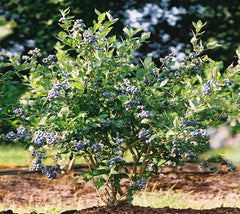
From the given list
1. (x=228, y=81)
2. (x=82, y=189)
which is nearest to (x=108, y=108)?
(x=228, y=81)

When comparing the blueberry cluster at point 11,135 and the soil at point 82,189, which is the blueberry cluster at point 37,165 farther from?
the soil at point 82,189

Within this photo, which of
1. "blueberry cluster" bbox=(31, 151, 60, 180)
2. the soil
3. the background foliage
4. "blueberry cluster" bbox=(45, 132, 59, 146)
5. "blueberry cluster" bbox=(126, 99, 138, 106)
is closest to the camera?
"blueberry cluster" bbox=(45, 132, 59, 146)

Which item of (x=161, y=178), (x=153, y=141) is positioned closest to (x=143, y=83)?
(x=153, y=141)

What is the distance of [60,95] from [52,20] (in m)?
4.70

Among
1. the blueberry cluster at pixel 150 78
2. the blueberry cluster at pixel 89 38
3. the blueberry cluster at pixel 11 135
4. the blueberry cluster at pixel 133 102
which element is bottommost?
the blueberry cluster at pixel 11 135

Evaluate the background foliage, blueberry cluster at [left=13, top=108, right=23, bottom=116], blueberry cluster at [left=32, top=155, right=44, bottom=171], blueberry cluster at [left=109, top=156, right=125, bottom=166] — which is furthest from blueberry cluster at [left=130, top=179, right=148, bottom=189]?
the background foliage

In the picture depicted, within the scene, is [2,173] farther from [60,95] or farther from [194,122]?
[194,122]

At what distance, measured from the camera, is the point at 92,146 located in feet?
7.61

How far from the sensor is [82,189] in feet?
14.6

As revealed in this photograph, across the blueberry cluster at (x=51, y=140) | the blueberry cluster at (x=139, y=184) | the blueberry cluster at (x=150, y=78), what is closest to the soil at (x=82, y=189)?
the blueberry cluster at (x=139, y=184)

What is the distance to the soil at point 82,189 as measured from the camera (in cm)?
406

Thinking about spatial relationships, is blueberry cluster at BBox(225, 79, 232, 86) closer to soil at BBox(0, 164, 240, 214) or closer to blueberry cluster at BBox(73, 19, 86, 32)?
blueberry cluster at BBox(73, 19, 86, 32)

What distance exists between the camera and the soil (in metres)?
4.06

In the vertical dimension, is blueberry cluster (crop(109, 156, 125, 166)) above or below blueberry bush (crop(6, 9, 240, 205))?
below
